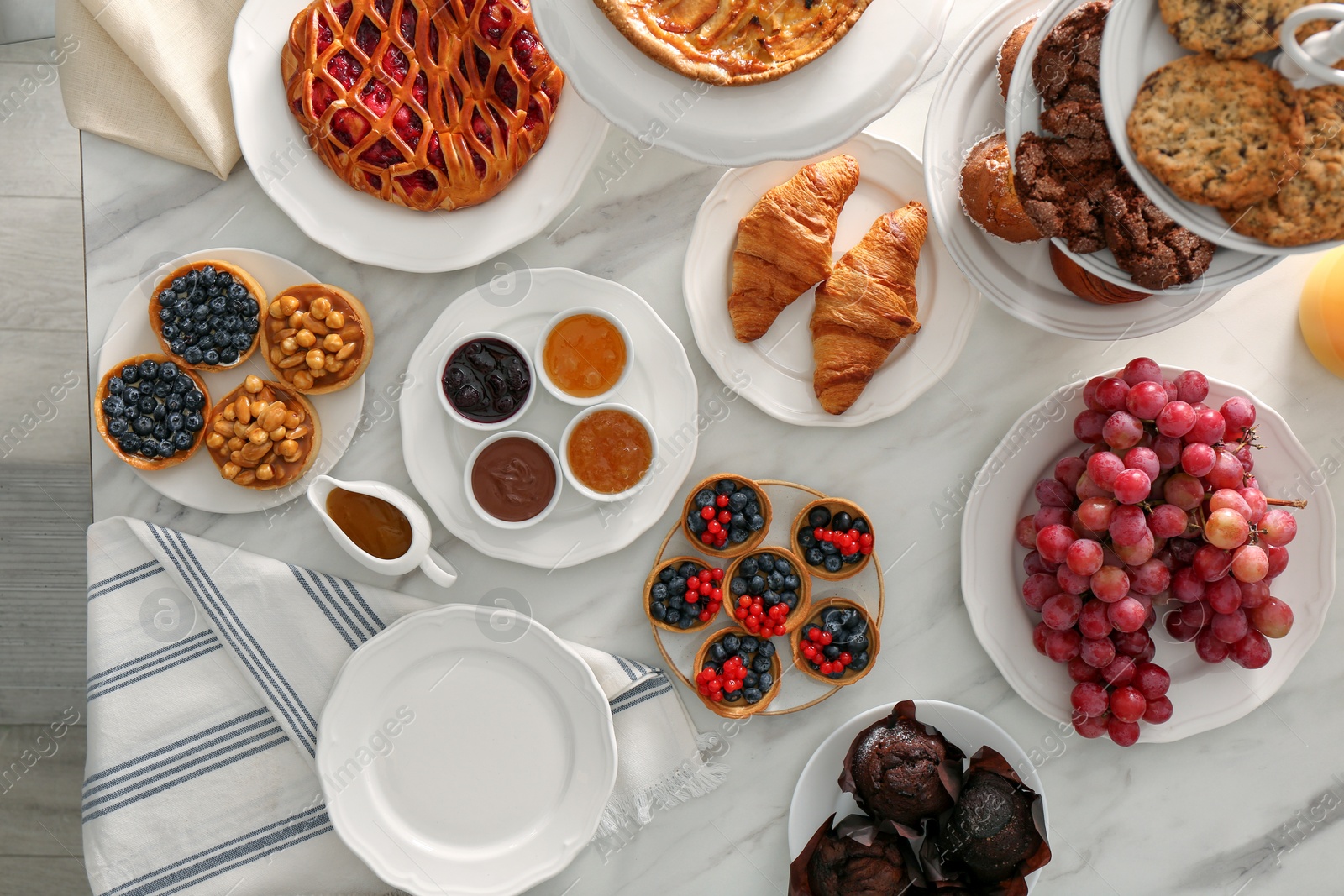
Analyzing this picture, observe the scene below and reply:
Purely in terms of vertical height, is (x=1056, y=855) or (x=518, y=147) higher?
(x=518, y=147)

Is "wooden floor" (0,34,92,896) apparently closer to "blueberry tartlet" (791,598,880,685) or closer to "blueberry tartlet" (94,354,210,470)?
"blueberry tartlet" (94,354,210,470)

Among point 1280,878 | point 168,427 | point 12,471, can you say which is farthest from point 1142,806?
point 12,471

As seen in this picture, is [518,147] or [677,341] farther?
[677,341]

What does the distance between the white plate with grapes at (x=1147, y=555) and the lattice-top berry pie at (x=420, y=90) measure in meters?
1.17

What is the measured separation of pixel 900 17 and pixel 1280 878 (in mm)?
1967

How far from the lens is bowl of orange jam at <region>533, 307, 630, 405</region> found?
172 centimetres

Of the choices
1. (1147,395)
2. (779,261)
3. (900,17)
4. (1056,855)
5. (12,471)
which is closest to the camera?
(900,17)

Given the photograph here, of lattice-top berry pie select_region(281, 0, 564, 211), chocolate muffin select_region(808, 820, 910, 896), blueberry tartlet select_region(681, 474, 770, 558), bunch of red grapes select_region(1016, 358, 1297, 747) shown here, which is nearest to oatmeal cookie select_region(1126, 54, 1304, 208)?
bunch of red grapes select_region(1016, 358, 1297, 747)

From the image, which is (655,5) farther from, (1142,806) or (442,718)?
(1142,806)

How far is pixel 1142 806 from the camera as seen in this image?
1.86m

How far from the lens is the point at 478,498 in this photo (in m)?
1.72

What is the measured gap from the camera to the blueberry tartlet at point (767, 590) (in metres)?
1.74

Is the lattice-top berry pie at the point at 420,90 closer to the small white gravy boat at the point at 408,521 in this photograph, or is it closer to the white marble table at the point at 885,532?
the white marble table at the point at 885,532

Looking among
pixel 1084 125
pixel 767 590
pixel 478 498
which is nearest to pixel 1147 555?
pixel 767 590
